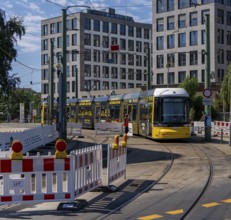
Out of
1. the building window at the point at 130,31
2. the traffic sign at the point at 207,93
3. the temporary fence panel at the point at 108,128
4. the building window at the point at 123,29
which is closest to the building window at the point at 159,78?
the building window at the point at 123,29

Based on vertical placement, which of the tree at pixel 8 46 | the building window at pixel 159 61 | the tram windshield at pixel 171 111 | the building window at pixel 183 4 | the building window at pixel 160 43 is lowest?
the tram windshield at pixel 171 111

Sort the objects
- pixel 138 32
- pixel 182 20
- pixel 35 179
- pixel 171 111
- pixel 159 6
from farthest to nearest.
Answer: pixel 138 32, pixel 159 6, pixel 182 20, pixel 171 111, pixel 35 179

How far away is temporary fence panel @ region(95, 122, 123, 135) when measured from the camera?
34.5 m

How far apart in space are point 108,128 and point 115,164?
72.9 feet

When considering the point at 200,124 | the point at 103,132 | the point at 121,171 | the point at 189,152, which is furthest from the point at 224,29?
the point at 121,171

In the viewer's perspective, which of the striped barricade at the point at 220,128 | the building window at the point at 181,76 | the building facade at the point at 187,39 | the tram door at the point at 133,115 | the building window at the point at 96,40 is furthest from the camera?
the building window at the point at 96,40

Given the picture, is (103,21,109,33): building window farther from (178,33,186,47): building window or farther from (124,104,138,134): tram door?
(124,104,138,134): tram door

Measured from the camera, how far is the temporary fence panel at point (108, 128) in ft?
113

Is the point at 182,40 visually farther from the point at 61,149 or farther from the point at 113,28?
the point at 61,149

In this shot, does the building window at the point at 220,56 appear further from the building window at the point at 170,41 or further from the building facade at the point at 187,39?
the building window at the point at 170,41

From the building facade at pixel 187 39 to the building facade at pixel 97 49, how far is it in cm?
1585

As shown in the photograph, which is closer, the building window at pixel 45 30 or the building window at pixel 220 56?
the building window at pixel 220 56

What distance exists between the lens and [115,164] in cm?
1266

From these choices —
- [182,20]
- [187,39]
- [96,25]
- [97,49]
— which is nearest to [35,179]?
[187,39]
